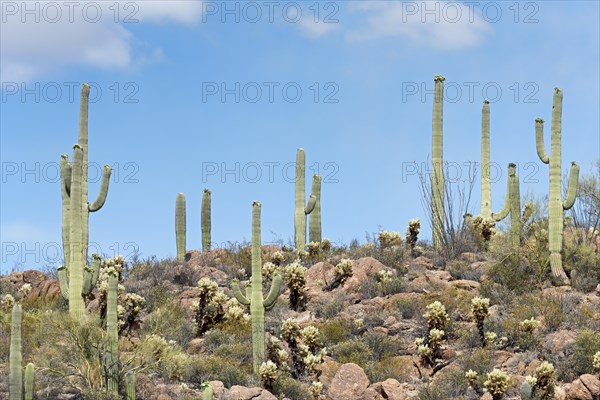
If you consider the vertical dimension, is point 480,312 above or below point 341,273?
below

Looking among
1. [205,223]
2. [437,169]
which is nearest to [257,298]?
[437,169]

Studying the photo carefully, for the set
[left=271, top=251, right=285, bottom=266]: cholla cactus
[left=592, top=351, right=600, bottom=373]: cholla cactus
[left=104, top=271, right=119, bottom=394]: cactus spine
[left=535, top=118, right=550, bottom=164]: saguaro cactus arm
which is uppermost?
[left=535, top=118, right=550, bottom=164]: saguaro cactus arm

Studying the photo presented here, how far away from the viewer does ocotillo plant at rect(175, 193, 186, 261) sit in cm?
2280

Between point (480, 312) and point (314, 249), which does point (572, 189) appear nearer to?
point (480, 312)

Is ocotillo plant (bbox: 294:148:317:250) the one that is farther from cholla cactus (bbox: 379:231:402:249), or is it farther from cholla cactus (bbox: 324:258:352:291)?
cholla cactus (bbox: 324:258:352:291)

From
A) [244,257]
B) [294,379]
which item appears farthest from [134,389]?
[244,257]

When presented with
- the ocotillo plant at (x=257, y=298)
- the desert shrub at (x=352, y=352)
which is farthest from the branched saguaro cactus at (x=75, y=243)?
the desert shrub at (x=352, y=352)

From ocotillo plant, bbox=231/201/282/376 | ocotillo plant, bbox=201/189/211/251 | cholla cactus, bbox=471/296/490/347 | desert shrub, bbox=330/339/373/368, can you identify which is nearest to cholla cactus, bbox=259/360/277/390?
ocotillo plant, bbox=231/201/282/376

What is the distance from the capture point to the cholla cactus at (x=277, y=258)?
70.7ft

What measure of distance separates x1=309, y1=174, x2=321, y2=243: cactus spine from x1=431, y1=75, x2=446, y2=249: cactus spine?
3.00 m

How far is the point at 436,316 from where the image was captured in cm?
1675

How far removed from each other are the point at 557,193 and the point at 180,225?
8.90m

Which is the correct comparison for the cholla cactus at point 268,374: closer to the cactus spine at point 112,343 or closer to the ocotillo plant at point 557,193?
the cactus spine at point 112,343

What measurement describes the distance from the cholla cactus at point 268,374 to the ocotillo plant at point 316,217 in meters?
8.69
